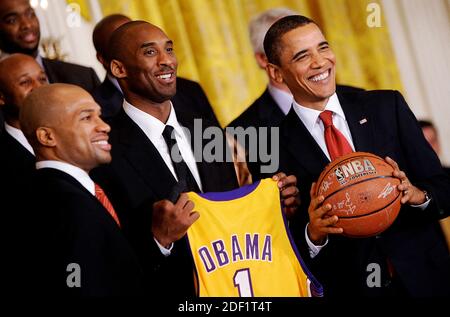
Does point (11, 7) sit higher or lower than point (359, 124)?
higher

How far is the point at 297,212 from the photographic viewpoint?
3.13m

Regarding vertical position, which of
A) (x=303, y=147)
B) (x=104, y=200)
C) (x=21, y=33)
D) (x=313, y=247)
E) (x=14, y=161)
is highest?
(x=21, y=33)

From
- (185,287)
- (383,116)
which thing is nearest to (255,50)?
(383,116)

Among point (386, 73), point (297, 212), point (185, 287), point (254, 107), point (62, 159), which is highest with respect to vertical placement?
point (386, 73)

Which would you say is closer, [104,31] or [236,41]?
[104,31]

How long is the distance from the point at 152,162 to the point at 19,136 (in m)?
0.49

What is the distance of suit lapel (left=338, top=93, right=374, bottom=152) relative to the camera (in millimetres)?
3086

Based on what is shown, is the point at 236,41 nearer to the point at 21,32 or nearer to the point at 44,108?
the point at 21,32

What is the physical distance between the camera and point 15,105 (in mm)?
3232

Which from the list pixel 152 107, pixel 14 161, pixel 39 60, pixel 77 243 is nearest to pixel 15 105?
pixel 14 161

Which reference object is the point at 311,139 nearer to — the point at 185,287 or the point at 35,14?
the point at 185,287

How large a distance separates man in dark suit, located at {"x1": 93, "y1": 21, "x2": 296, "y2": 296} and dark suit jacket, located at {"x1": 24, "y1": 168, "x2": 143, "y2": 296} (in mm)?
186

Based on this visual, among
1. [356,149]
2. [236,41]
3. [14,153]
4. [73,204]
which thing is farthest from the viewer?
[236,41]

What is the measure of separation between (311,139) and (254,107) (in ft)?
1.55
